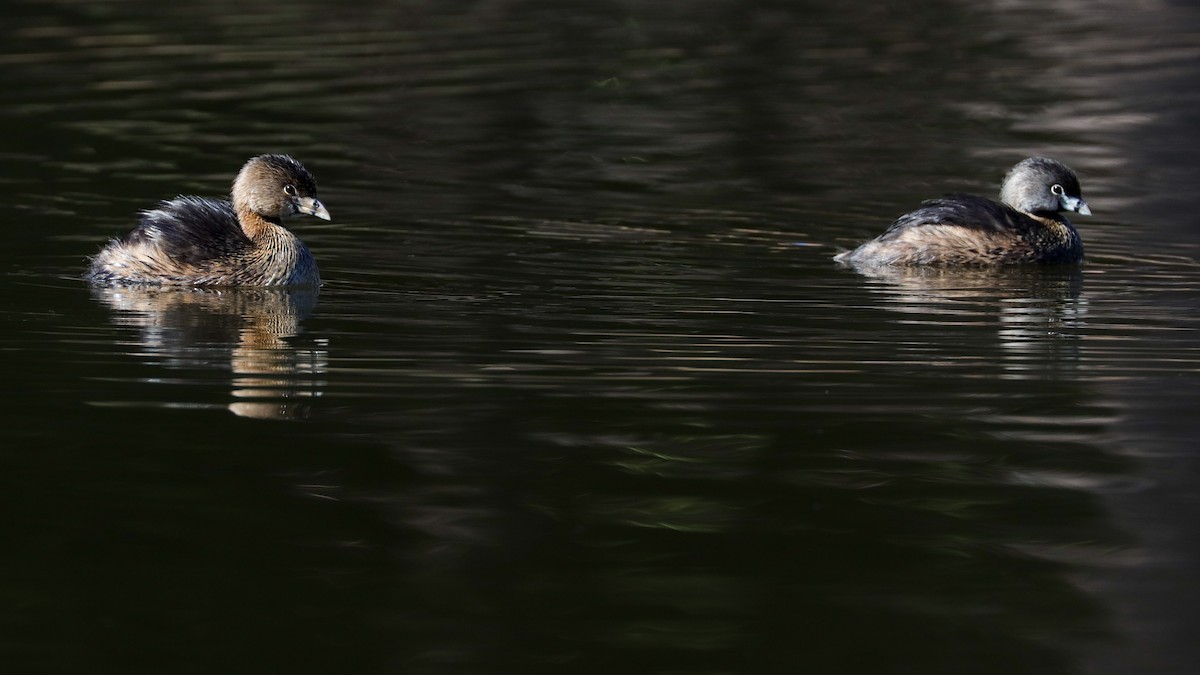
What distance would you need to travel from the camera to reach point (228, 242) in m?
11.0

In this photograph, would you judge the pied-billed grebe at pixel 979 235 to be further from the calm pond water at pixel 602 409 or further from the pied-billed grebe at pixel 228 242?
the pied-billed grebe at pixel 228 242

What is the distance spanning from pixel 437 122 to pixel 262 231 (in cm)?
676

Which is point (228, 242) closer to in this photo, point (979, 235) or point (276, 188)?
Result: point (276, 188)

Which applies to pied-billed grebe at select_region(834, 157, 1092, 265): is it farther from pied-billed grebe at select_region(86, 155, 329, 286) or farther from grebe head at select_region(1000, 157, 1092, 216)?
pied-billed grebe at select_region(86, 155, 329, 286)

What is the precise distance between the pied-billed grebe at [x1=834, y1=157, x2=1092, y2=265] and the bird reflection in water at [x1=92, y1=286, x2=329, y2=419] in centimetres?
356

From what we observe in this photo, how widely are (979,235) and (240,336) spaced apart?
16.1ft

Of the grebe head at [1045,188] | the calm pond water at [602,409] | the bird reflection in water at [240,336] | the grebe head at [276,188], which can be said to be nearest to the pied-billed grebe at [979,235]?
the grebe head at [1045,188]

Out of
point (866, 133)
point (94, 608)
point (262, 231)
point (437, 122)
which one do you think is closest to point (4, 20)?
point (437, 122)

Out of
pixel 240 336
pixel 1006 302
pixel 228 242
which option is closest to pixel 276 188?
pixel 228 242

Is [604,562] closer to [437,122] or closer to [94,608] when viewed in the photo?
[94,608]

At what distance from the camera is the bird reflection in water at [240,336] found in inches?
310

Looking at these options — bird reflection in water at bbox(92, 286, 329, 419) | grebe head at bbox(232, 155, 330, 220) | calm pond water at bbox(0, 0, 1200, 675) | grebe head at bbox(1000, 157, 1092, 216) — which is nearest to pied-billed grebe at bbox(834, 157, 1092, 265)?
grebe head at bbox(1000, 157, 1092, 216)

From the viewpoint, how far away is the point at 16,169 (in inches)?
587

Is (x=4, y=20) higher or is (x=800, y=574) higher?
(x=4, y=20)
